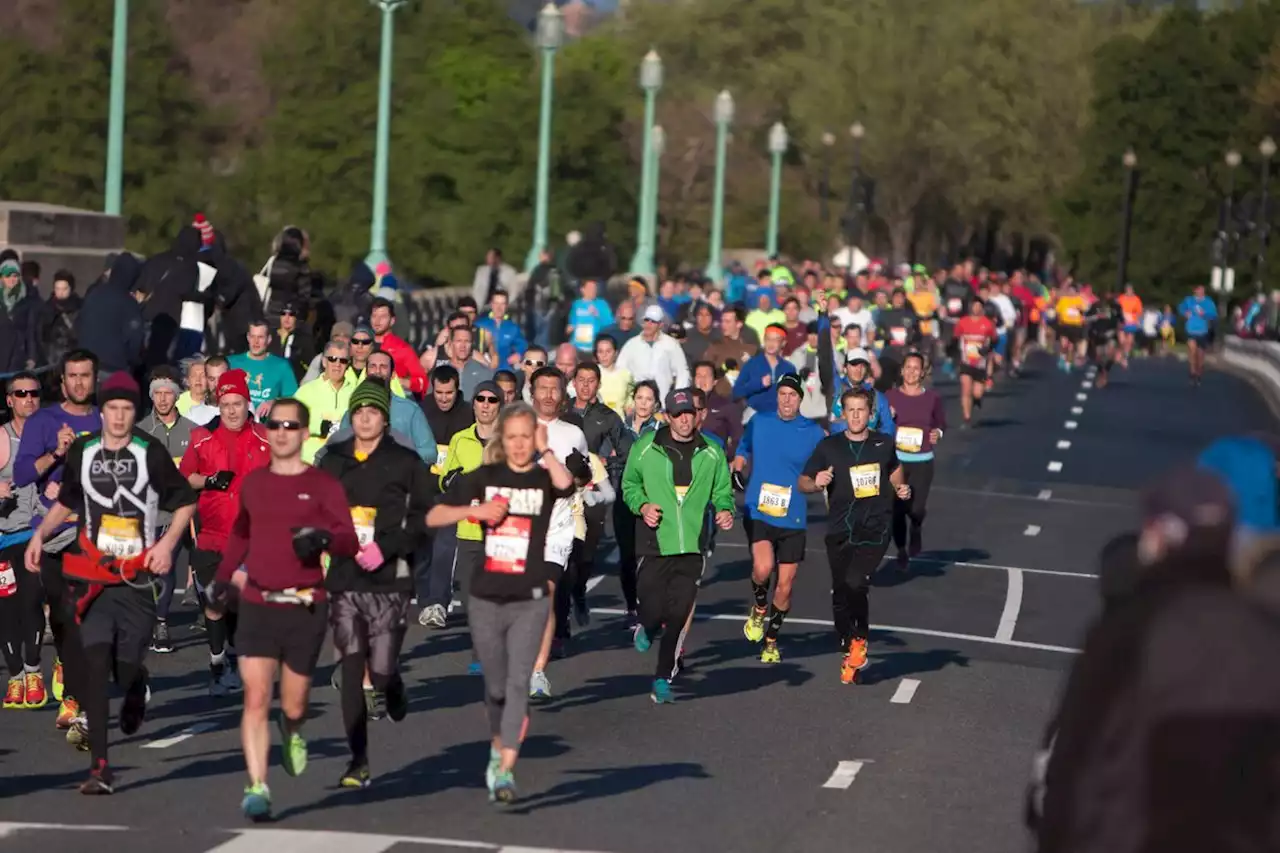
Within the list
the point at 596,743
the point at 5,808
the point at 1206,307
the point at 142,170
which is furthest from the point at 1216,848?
the point at 142,170

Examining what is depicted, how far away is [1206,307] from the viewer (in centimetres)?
5550

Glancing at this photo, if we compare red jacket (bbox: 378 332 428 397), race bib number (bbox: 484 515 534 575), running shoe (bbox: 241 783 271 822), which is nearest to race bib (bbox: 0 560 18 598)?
race bib number (bbox: 484 515 534 575)

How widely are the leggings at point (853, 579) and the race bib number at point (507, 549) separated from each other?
4.93m

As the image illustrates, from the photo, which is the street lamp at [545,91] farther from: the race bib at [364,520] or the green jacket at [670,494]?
the race bib at [364,520]

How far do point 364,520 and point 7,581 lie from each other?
9.81 feet

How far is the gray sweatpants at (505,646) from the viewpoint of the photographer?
12344mm

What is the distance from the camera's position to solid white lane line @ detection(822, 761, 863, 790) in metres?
13.6

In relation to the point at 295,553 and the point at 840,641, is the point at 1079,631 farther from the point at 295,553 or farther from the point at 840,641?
the point at 295,553

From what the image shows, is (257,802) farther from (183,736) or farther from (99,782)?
(183,736)

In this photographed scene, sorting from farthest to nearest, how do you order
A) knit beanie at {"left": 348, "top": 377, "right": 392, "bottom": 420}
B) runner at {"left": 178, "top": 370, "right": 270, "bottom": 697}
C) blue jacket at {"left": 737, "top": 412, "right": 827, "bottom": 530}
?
blue jacket at {"left": 737, "top": 412, "right": 827, "bottom": 530}
runner at {"left": 178, "top": 370, "right": 270, "bottom": 697}
knit beanie at {"left": 348, "top": 377, "right": 392, "bottom": 420}

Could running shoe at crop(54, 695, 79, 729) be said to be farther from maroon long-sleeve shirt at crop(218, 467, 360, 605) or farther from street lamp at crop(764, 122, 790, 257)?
street lamp at crop(764, 122, 790, 257)

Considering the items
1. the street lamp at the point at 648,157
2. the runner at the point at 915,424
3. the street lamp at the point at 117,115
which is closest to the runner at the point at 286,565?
the runner at the point at 915,424

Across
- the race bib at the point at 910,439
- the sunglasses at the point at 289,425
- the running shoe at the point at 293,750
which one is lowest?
the running shoe at the point at 293,750

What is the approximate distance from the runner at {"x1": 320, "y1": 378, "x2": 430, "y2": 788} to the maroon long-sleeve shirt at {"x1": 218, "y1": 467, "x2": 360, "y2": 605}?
69cm
